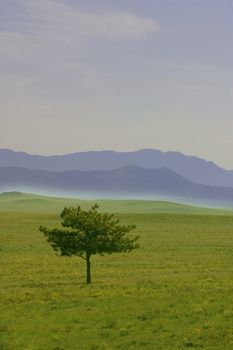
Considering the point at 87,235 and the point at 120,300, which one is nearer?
the point at 120,300

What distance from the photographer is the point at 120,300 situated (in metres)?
39.1

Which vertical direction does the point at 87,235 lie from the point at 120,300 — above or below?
above

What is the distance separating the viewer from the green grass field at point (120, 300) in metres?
28.0

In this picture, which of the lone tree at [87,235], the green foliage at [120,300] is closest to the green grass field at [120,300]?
the green foliage at [120,300]

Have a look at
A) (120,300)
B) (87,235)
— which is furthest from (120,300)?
(87,235)

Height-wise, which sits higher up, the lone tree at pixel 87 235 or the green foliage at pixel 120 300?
the lone tree at pixel 87 235

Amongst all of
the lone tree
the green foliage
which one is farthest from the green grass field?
the lone tree

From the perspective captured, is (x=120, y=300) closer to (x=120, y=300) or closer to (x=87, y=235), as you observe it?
(x=120, y=300)

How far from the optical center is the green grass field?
28.0 metres

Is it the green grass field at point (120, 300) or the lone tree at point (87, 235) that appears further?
the lone tree at point (87, 235)

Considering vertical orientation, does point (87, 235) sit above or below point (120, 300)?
above

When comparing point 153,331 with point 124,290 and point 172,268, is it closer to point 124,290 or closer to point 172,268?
point 124,290

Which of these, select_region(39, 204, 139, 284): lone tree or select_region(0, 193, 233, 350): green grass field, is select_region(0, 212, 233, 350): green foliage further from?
select_region(39, 204, 139, 284): lone tree

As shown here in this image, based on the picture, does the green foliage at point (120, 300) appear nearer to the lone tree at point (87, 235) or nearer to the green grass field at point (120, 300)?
Answer: the green grass field at point (120, 300)
